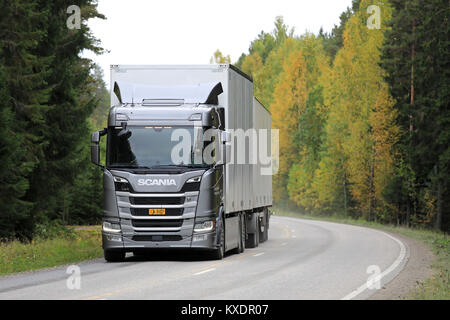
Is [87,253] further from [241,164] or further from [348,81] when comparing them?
[348,81]

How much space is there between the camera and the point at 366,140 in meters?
53.8

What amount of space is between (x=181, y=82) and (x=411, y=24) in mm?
33580

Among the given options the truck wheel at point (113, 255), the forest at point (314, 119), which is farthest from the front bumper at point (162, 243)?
the forest at point (314, 119)

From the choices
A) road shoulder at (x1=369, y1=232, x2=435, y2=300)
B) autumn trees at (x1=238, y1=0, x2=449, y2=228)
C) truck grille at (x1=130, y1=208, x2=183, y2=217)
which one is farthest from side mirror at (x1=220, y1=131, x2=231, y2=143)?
autumn trees at (x1=238, y1=0, x2=449, y2=228)

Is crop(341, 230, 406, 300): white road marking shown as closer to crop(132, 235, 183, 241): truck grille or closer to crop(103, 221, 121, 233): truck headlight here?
crop(132, 235, 183, 241): truck grille

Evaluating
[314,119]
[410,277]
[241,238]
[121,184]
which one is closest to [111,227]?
[121,184]

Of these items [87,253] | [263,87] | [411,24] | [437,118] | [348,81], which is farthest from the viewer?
[263,87]

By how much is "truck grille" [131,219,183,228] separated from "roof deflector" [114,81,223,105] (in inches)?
125

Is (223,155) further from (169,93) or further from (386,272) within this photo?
(386,272)

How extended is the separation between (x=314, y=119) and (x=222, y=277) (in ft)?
201

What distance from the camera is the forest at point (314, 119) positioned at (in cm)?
2823

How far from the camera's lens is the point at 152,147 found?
800 inches

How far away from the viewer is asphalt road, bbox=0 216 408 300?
13594mm
